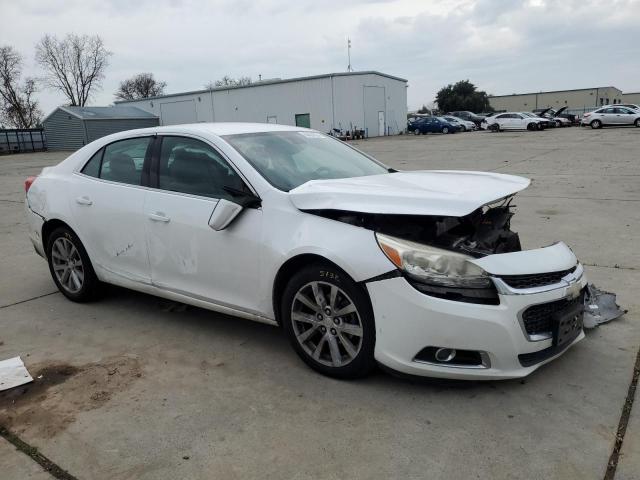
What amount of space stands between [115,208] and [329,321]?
211 cm

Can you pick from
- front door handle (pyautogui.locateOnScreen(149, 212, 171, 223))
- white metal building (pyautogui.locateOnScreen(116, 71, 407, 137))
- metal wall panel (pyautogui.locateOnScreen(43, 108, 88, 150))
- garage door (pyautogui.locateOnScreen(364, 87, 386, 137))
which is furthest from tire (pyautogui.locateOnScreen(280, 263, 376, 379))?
metal wall panel (pyautogui.locateOnScreen(43, 108, 88, 150))

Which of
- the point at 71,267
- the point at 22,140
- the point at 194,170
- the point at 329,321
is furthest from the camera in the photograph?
the point at 22,140

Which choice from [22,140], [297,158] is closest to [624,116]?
[297,158]

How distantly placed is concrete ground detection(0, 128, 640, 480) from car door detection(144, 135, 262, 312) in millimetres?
459

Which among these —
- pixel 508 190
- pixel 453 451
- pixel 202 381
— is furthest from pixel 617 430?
pixel 202 381

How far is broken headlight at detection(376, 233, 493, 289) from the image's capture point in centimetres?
284

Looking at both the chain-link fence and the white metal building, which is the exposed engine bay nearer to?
the white metal building

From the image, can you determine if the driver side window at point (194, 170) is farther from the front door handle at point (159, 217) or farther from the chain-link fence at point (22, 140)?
the chain-link fence at point (22, 140)

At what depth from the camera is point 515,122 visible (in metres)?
38.3

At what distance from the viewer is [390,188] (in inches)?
131

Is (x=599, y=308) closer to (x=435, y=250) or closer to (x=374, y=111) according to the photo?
(x=435, y=250)

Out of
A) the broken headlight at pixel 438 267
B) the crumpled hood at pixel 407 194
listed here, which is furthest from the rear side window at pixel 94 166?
the broken headlight at pixel 438 267

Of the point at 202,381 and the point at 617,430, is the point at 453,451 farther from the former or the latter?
the point at 202,381

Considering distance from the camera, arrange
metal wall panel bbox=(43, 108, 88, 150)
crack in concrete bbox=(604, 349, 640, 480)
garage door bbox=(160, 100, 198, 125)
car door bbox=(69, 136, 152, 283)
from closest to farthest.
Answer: crack in concrete bbox=(604, 349, 640, 480)
car door bbox=(69, 136, 152, 283)
metal wall panel bbox=(43, 108, 88, 150)
garage door bbox=(160, 100, 198, 125)
